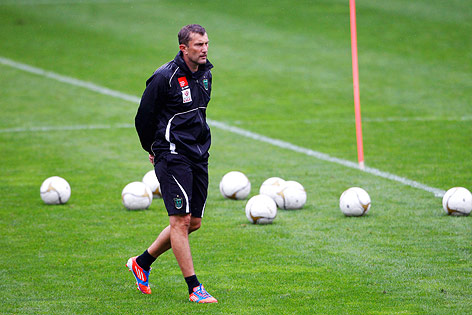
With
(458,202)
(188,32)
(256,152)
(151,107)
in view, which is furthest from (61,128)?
(188,32)

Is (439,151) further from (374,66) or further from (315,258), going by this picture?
(374,66)

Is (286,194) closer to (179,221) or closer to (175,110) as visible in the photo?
(179,221)

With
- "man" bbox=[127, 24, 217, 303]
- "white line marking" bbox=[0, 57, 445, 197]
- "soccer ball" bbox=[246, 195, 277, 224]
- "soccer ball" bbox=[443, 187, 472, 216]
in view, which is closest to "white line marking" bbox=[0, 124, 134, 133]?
"white line marking" bbox=[0, 57, 445, 197]

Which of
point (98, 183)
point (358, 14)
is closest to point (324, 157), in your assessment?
point (98, 183)

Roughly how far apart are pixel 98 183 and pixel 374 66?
1451cm

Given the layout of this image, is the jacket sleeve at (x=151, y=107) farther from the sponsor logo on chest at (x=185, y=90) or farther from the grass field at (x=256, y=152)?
the grass field at (x=256, y=152)

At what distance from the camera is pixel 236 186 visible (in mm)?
11344

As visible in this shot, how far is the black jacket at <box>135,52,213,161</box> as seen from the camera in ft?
22.7

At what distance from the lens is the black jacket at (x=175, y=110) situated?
6.91 metres

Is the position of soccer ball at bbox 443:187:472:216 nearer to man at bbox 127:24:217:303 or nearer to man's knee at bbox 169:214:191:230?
man at bbox 127:24:217:303

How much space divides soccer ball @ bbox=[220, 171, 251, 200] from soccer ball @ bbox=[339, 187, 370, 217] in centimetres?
175

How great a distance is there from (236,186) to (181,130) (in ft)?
14.5

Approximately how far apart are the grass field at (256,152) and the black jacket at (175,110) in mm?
1453

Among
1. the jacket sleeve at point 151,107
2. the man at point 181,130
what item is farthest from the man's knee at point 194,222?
the jacket sleeve at point 151,107
